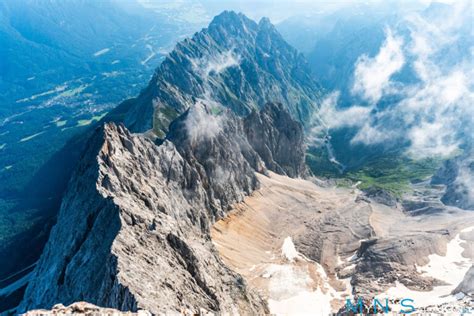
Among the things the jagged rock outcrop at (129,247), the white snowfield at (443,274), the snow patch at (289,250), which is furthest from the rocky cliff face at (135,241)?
the white snowfield at (443,274)

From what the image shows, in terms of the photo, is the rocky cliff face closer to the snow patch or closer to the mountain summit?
the mountain summit

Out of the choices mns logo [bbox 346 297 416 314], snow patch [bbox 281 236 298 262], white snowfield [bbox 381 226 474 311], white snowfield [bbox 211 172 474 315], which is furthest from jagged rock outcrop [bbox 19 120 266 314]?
white snowfield [bbox 381 226 474 311]

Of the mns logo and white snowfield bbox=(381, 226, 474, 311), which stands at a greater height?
white snowfield bbox=(381, 226, 474, 311)

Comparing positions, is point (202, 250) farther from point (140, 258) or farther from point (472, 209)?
point (472, 209)

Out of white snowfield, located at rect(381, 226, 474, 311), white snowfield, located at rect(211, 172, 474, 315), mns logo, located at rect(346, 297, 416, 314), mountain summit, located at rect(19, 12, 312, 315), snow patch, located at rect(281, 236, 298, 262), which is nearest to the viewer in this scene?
mountain summit, located at rect(19, 12, 312, 315)

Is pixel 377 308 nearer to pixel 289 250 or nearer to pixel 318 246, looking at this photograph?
pixel 289 250

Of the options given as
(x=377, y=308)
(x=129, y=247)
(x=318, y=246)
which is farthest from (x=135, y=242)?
(x=318, y=246)

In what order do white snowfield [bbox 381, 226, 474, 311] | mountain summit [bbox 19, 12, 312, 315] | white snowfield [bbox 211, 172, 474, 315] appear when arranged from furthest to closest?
white snowfield [bbox 211, 172, 474, 315], white snowfield [bbox 381, 226, 474, 311], mountain summit [bbox 19, 12, 312, 315]

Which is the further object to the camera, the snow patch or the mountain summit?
the snow patch
